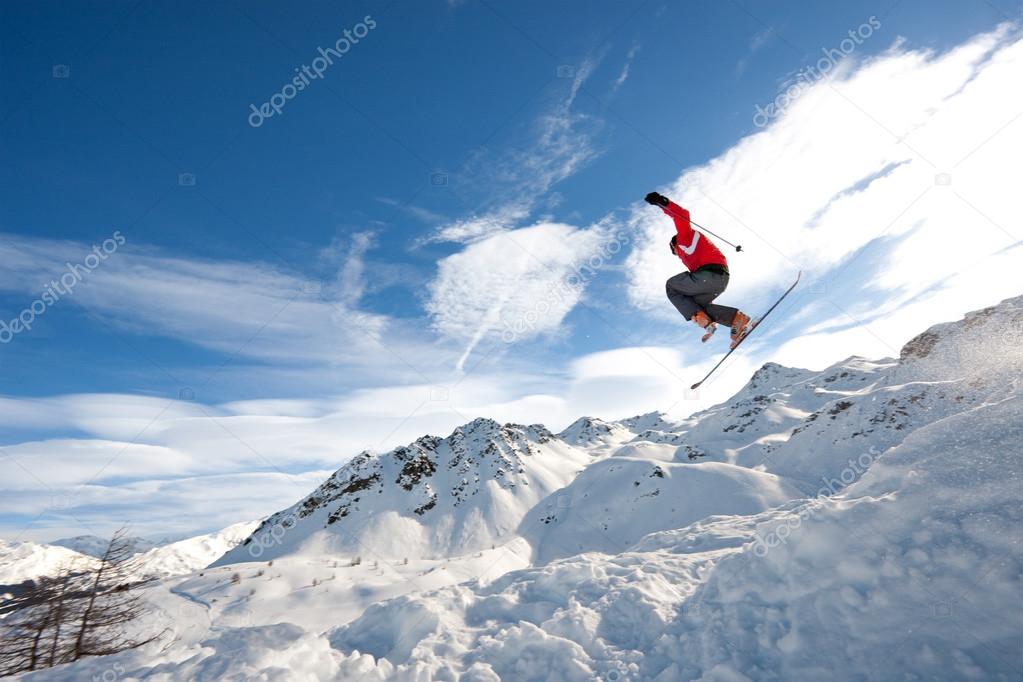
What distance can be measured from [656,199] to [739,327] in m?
4.96

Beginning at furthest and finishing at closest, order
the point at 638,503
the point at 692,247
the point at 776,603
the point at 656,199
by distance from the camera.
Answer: the point at 638,503
the point at 692,247
the point at 656,199
the point at 776,603

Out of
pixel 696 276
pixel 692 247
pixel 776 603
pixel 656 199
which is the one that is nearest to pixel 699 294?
pixel 696 276

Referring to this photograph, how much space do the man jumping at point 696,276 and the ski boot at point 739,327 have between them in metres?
0.06

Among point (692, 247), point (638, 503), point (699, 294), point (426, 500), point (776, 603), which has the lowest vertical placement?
point (776, 603)

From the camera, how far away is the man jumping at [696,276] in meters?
10.3

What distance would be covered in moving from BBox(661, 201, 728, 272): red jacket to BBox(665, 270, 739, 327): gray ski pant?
0.27m

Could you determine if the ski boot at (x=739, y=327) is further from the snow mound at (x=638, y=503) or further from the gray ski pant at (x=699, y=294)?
the snow mound at (x=638, y=503)

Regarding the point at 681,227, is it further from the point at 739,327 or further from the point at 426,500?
the point at 426,500

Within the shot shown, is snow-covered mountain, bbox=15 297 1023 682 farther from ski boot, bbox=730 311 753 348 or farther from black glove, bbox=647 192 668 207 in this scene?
black glove, bbox=647 192 668 207

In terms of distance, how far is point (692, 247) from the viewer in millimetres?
10531

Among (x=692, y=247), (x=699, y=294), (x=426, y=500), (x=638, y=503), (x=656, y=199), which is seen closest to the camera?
(x=656, y=199)

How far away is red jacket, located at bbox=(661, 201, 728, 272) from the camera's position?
33.7 feet

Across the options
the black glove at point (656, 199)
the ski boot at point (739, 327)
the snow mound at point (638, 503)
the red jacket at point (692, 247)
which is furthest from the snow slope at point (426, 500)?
the black glove at point (656, 199)

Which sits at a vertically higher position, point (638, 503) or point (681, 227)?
point (681, 227)
